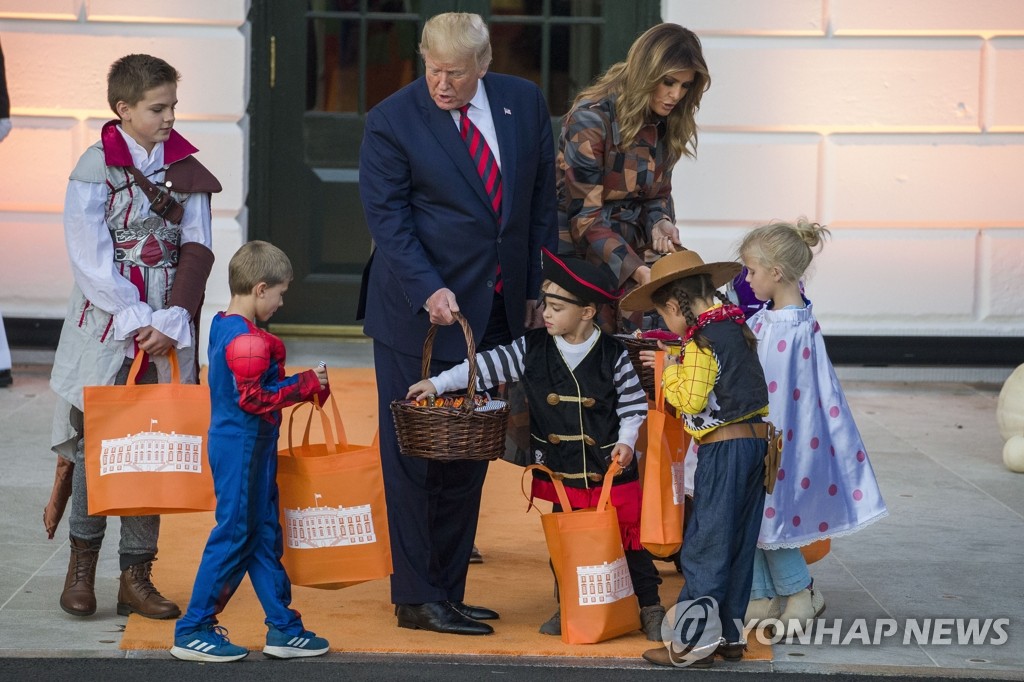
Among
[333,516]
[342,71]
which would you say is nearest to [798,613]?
[333,516]

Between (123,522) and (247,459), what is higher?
(247,459)

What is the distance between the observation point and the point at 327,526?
4.55 m

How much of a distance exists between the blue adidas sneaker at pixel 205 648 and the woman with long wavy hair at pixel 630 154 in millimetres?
1682

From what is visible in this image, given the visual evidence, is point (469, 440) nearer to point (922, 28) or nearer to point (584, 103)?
point (584, 103)

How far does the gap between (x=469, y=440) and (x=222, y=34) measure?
5.16m

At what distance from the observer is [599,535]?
14.8 feet

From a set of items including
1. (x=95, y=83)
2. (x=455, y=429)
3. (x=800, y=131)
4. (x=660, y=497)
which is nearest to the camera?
(x=455, y=429)

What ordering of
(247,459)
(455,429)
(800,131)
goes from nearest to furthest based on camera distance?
1. (455,429)
2. (247,459)
3. (800,131)

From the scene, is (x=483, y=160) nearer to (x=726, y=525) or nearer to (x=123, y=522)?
(x=726, y=525)

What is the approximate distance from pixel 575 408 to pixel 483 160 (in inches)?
33.4

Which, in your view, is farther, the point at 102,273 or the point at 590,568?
the point at 102,273

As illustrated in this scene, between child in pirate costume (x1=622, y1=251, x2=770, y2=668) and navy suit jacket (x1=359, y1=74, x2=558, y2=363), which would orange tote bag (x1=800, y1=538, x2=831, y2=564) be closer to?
child in pirate costume (x1=622, y1=251, x2=770, y2=668)

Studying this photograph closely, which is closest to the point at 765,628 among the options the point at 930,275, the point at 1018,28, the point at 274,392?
the point at 274,392

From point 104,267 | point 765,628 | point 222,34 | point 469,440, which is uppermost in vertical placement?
point 222,34
